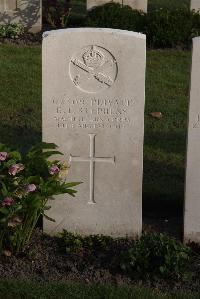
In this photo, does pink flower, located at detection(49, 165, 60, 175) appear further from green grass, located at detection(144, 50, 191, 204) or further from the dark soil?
green grass, located at detection(144, 50, 191, 204)

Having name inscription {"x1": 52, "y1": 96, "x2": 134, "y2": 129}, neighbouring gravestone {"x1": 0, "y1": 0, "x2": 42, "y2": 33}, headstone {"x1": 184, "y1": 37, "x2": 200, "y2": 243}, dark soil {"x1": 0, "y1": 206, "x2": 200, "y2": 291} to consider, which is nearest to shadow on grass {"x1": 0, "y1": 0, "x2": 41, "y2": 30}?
neighbouring gravestone {"x1": 0, "y1": 0, "x2": 42, "y2": 33}

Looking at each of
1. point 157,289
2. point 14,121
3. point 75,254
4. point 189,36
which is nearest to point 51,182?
point 75,254

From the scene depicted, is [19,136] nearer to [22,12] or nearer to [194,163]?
[194,163]

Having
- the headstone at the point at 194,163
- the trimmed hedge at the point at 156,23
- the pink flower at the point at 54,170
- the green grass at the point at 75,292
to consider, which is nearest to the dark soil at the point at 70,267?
the green grass at the point at 75,292

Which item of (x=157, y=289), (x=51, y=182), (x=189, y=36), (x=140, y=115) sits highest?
(x=189, y=36)

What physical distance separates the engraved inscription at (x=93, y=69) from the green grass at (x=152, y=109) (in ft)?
4.84

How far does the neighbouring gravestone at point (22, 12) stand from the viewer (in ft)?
43.7

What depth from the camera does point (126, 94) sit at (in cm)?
679

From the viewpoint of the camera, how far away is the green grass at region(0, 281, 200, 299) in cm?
623

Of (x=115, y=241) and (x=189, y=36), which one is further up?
(x=189, y=36)

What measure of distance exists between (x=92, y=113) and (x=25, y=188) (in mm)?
888

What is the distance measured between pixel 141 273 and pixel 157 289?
223 mm

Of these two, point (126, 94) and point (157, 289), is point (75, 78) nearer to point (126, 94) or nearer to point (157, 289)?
point (126, 94)

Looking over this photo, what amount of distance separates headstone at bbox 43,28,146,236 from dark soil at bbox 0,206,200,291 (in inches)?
10.1
